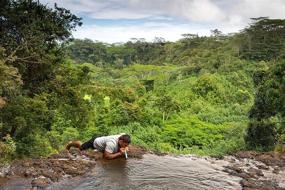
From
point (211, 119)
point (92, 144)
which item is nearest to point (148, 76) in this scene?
point (211, 119)

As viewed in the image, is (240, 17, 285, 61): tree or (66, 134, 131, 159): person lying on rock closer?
(66, 134, 131, 159): person lying on rock

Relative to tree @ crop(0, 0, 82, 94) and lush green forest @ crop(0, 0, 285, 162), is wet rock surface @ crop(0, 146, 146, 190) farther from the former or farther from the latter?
tree @ crop(0, 0, 82, 94)

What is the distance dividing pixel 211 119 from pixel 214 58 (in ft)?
72.2

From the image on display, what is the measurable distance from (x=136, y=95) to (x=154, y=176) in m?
25.2

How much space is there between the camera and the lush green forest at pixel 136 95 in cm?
1216

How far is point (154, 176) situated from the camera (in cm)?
796

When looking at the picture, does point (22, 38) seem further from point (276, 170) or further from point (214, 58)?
point (214, 58)

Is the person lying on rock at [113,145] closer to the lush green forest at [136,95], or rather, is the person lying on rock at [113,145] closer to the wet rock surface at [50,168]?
the wet rock surface at [50,168]

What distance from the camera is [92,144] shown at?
9.62 metres

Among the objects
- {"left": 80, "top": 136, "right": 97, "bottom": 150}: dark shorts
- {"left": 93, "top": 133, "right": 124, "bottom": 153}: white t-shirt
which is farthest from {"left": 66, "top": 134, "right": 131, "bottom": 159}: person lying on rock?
{"left": 80, "top": 136, "right": 97, "bottom": 150}: dark shorts

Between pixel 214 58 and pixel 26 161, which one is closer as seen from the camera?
pixel 26 161

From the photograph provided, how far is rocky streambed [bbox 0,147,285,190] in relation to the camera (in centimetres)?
743

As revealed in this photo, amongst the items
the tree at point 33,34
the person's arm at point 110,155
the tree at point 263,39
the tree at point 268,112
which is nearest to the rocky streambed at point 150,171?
the person's arm at point 110,155

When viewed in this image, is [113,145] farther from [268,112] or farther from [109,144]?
[268,112]
